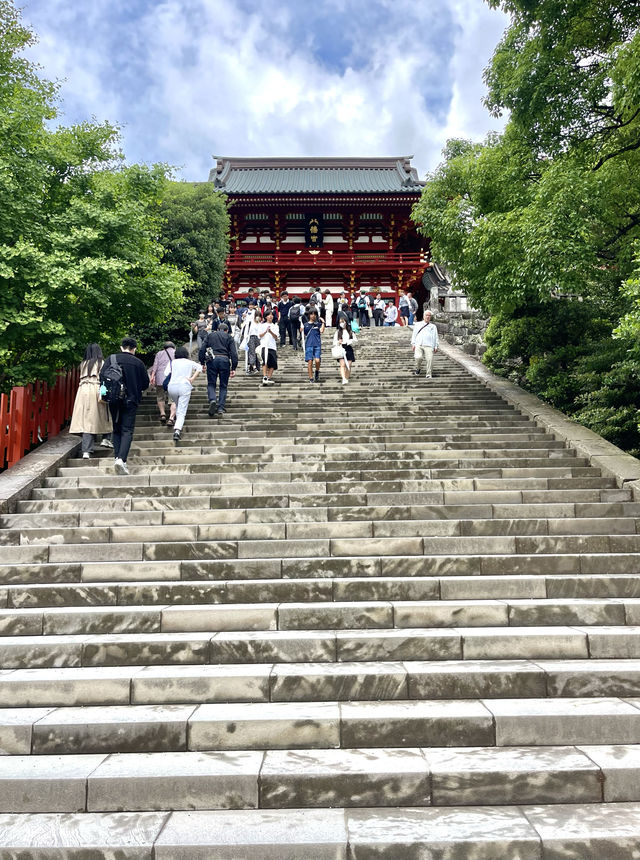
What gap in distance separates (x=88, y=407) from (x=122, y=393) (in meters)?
0.98

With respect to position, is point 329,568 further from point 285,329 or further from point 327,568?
point 285,329

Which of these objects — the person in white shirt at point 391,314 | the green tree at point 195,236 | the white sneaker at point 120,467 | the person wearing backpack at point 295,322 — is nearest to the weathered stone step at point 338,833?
the white sneaker at point 120,467

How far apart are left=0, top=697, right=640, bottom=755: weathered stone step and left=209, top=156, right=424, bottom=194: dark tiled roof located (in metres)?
26.2

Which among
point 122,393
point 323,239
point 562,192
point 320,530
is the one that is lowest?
point 320,530

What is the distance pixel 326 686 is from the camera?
3.76 m

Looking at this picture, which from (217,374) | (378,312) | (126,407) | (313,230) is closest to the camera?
(126,407)

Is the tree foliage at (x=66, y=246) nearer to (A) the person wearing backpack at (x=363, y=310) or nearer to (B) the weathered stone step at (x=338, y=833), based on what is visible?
(B) the weathered stone step at (x=338, y=833)

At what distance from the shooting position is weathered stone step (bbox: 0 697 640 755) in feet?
11.1

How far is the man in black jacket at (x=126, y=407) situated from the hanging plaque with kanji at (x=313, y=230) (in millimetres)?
21864

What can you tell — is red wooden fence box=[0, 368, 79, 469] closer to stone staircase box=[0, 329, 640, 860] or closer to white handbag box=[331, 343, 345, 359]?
stone staircase box=[0, 329, 640, 860]

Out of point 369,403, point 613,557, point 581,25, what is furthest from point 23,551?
point 581,25

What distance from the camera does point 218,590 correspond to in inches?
189

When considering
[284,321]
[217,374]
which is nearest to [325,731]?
[217,374]

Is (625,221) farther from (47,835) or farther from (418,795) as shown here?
(47,835)
